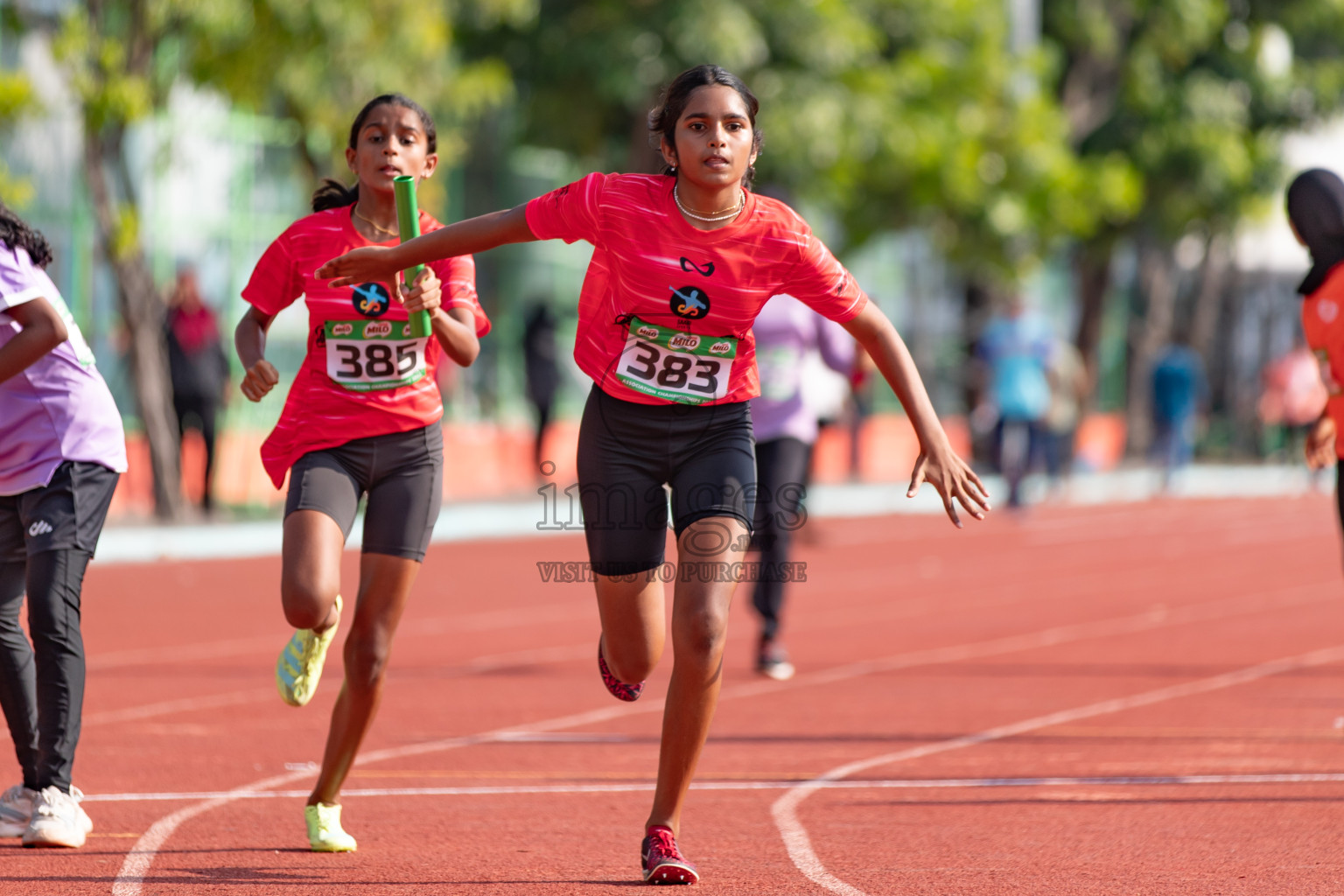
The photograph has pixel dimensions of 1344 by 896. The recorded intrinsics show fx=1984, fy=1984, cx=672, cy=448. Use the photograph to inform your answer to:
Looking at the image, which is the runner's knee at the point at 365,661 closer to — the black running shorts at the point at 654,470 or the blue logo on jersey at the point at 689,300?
the black running shorts at the point at 654,470

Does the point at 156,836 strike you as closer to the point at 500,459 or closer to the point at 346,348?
the point at 346,348

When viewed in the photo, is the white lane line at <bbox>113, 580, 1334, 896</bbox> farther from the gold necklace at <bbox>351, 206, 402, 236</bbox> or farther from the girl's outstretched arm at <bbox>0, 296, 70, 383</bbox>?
the gold necklace at <bbox>351, 206, 402, 236</bbox>

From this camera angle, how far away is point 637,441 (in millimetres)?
5664

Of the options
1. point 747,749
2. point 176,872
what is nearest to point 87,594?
point 747,749

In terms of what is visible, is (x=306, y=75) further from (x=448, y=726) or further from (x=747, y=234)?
(x=747, y=234)

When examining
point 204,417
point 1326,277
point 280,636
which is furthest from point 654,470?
point 204,417

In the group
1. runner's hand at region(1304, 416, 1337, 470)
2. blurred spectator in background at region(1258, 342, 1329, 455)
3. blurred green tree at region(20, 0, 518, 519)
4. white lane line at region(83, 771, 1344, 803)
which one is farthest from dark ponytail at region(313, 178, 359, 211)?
blurred spectator in background at region(1258, 342, 1329, 455)

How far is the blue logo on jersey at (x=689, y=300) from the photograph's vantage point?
17.9 feet

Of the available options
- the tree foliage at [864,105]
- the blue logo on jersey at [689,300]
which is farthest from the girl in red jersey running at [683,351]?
the tree foliage at [864,105]

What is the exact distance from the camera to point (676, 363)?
5.57m

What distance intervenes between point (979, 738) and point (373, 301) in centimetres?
361

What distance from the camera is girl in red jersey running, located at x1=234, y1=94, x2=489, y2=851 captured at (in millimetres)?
5945

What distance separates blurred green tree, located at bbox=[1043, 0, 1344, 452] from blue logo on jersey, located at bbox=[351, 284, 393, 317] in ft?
87.9

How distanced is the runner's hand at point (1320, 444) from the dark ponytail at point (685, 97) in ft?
10.0
